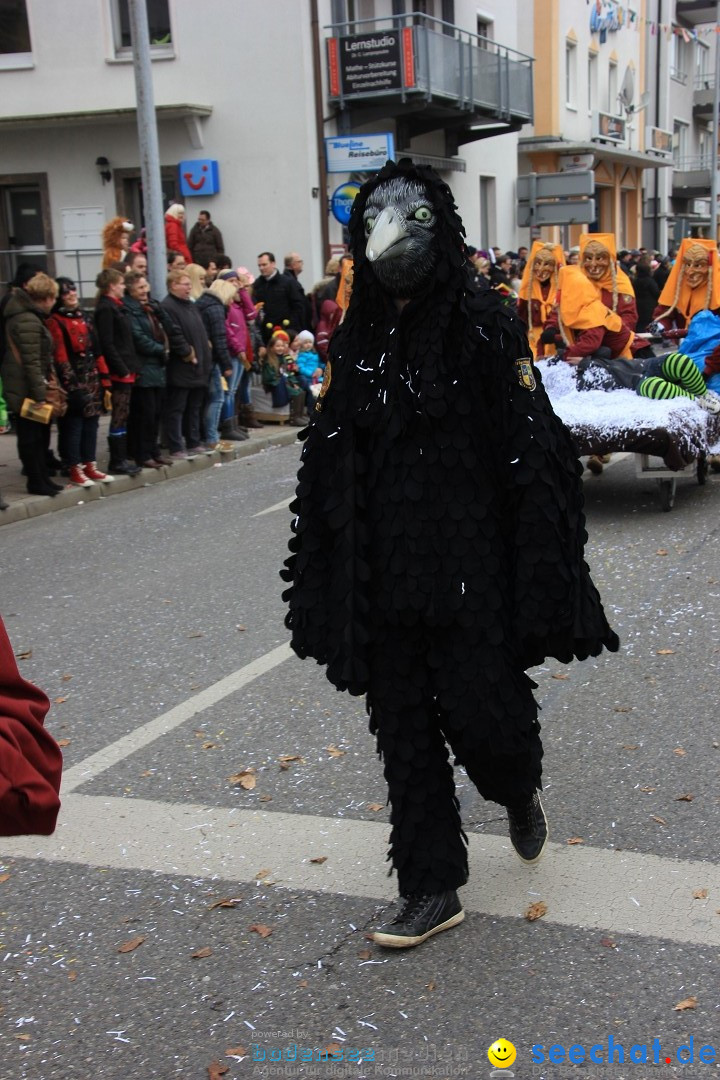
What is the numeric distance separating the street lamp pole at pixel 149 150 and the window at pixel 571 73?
25322mm

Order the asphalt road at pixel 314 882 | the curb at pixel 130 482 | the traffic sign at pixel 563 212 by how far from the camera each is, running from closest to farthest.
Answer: the asphalt road at pixel 314 882
the curb at pixel 130 482
the traffic sign at pixel 563 212

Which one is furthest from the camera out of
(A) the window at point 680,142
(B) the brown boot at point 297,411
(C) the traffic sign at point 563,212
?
(A) the window at point 680,142

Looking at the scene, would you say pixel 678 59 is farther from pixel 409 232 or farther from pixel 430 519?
pixel 430 519

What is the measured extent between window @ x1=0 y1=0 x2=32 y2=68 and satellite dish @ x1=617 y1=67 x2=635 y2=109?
80.1 ft

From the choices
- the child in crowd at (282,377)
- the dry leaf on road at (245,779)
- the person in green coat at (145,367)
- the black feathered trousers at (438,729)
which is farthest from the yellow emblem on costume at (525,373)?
the child in crowd at (282,377)

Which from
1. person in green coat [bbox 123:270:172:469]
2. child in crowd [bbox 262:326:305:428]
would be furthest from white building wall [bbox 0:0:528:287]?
person in green coat [bbox 123:270:172:469]

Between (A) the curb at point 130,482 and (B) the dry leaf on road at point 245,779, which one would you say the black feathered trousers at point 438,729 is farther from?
(A) the curb at point 130,482

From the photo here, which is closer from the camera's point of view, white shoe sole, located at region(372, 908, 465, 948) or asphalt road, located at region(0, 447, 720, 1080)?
asphalt road, located at region(0, 447, 720, 1080)

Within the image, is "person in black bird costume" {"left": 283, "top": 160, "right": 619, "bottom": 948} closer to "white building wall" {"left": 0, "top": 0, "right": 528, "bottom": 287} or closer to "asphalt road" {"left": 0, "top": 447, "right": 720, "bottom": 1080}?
"asphalt road" {"left": 0, "top": 447, "right": 720, "bottom": 1080}

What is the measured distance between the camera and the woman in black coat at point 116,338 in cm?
1083

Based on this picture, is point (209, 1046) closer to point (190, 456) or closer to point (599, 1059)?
point (599, 1059)

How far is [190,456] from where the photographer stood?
12.7 meters

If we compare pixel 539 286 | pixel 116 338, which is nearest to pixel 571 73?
pixel 539 286

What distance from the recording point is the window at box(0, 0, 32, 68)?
74.3 feet
